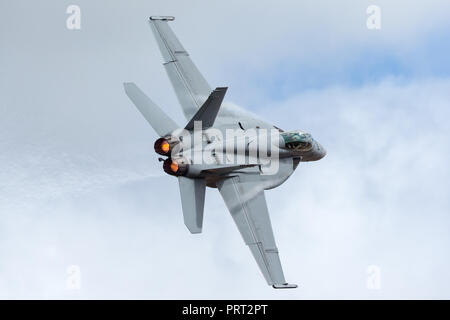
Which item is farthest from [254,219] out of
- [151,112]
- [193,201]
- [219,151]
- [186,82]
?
[186,82]

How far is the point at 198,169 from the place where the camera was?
2619cm

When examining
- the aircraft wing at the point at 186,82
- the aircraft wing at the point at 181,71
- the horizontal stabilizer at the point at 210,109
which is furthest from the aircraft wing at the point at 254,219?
the aircraft wing at the point at 181,71

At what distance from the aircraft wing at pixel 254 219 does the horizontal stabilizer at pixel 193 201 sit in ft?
3.49

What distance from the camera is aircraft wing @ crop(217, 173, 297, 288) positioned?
2539cm

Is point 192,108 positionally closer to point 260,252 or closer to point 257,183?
point 257,183

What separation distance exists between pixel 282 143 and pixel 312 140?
114 centimetres

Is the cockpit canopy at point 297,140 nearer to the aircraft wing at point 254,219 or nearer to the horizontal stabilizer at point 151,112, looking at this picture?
the aircraft wing at point 254,219

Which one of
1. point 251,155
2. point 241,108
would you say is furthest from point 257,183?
point 241,108

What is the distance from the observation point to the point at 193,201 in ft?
84.1

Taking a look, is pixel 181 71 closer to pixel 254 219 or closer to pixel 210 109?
pixel 210 109

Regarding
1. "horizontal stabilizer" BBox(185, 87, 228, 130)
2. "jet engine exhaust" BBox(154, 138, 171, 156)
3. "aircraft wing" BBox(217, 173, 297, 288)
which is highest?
"horizontal stabilizer" BBox(185, 87, 228, 130)

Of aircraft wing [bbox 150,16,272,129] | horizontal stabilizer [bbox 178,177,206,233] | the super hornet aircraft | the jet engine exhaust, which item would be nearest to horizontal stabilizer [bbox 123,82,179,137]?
the super hornet aircraft

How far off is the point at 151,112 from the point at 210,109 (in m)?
1.86

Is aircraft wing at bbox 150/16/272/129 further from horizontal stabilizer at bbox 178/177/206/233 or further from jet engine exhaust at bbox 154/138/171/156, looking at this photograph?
horizontal stabilizer at bbox 178/177/206/233
